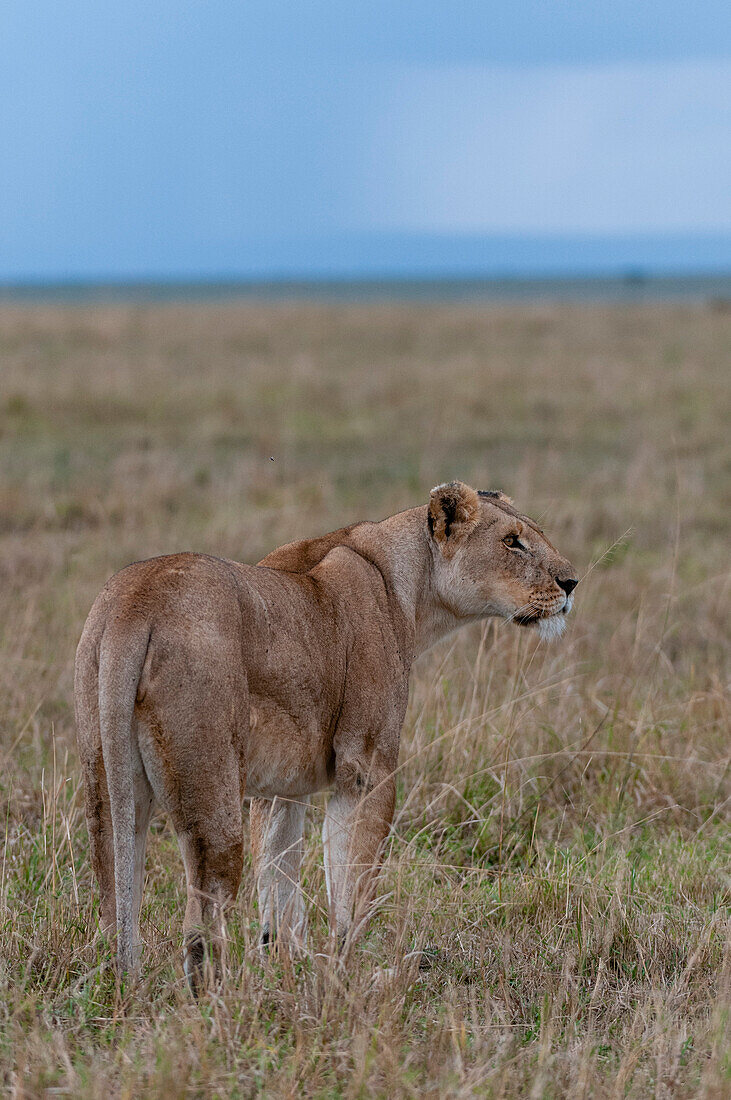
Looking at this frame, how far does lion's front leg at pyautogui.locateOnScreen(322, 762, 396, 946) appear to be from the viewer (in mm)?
3684

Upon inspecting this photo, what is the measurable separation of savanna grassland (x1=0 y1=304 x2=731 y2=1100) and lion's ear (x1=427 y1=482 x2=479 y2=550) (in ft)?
2.34

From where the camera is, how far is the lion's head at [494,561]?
13.7 ft

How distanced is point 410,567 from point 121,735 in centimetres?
134

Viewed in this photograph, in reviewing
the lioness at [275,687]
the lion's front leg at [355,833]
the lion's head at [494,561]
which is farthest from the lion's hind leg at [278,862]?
the lion's head at [494,561]

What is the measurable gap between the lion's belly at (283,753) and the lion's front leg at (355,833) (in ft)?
0.30

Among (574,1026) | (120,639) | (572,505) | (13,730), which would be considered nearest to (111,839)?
(120,639)

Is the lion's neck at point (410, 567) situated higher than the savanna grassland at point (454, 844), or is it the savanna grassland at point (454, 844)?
the lion's neck at point (410, 567)

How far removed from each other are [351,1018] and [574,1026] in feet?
1.94

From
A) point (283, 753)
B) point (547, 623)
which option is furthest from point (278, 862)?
point (547, 623)

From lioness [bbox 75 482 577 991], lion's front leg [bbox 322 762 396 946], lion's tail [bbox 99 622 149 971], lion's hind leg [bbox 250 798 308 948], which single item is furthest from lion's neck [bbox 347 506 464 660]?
lion's tail [bbox 99 622 149 971]

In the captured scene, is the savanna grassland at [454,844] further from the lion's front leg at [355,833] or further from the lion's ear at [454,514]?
the lion's ear at [454,514]

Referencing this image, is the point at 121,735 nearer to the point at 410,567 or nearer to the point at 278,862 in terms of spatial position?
the point at 278,862

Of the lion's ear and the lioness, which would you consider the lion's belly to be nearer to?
the lioness

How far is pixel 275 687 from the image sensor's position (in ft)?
11.4
